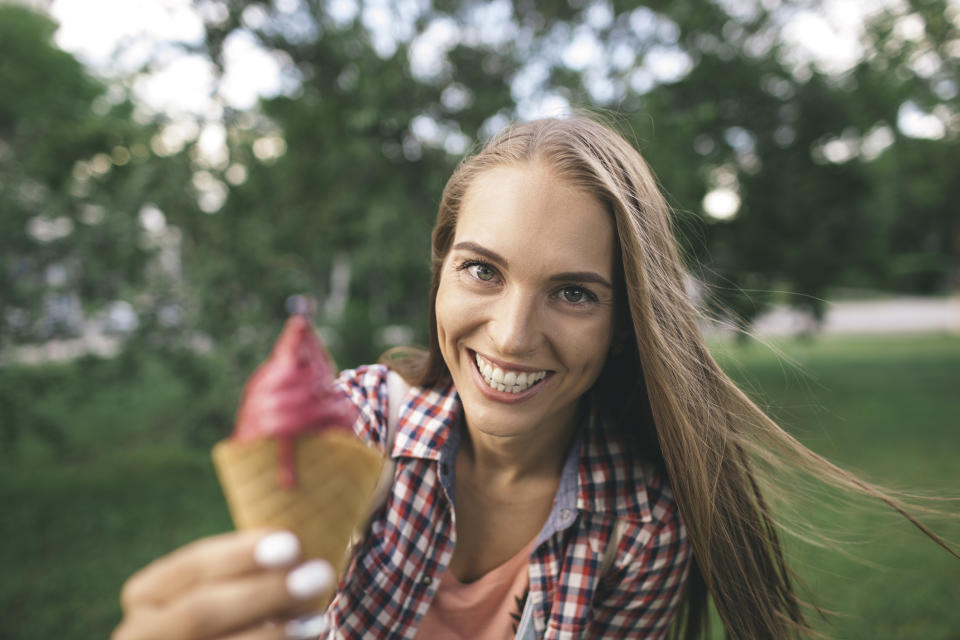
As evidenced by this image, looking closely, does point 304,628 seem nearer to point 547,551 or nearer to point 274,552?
point 274,552

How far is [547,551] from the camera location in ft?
6.54

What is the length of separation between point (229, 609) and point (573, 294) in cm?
120

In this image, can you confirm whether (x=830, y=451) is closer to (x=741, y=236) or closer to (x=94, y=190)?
(x=741, y=236)

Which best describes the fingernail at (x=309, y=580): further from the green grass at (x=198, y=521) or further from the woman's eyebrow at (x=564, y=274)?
the green grass at (x=198, y=521)

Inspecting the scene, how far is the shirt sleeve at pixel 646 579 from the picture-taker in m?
1.97

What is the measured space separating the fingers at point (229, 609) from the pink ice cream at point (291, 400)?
0.18 meters

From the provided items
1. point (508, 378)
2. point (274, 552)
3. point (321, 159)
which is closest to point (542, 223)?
point (508, 378)

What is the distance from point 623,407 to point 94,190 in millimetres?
5897

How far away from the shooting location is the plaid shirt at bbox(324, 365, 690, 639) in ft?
6.40

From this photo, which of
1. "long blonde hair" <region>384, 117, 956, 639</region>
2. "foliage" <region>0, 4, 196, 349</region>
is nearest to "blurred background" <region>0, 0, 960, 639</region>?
"foliage" <region>0, 4, 196, 349</region>

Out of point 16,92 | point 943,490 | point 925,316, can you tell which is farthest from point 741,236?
point 925,316

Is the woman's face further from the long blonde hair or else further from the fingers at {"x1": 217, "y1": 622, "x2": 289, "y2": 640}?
the fingers at {"x1": 217, "y1": 622, "x2": 289, "y2": 640}

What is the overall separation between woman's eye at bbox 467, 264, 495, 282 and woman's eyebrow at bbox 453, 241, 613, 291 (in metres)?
0.06

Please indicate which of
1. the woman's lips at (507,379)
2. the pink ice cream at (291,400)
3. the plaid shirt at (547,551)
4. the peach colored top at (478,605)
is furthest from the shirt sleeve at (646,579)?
the pink ice cream at (291,400)
